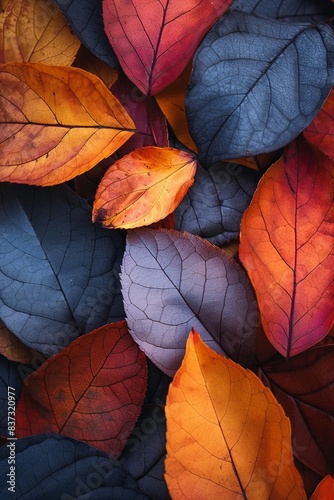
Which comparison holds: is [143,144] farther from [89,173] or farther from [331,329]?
[331,329]

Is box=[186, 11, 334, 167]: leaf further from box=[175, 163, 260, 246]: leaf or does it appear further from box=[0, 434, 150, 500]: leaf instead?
box=[0, 434, 150, 500]: leaf

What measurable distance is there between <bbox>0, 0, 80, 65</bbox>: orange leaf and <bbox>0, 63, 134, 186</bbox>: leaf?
65 millimetres

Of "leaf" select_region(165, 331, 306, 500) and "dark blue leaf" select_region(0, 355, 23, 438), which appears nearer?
"leaf" select_region(165, 331, 306, 500)

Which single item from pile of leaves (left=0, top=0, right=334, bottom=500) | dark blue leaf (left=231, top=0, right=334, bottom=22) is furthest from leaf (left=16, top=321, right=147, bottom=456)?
dark blue leaf (left=231, top=0, right=334, bottom=22)

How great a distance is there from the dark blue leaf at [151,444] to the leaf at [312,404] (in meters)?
0.11

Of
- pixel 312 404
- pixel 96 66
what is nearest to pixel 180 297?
pixel 312 404

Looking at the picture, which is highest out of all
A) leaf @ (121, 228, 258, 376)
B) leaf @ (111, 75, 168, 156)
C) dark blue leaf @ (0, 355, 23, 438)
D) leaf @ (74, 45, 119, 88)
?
leaf @ (74, 45, 119, 88)

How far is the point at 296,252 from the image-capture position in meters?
0.53

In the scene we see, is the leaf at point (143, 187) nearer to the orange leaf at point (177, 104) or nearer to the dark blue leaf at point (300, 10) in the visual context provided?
the orange leaf at point (177, 104)

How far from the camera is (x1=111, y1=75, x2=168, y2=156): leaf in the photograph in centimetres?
59

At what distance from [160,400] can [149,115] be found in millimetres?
272

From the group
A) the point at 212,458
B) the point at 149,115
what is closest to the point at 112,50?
the point at 149,115

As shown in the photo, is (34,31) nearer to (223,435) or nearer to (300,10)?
(300,10)

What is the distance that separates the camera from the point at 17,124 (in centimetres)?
56
